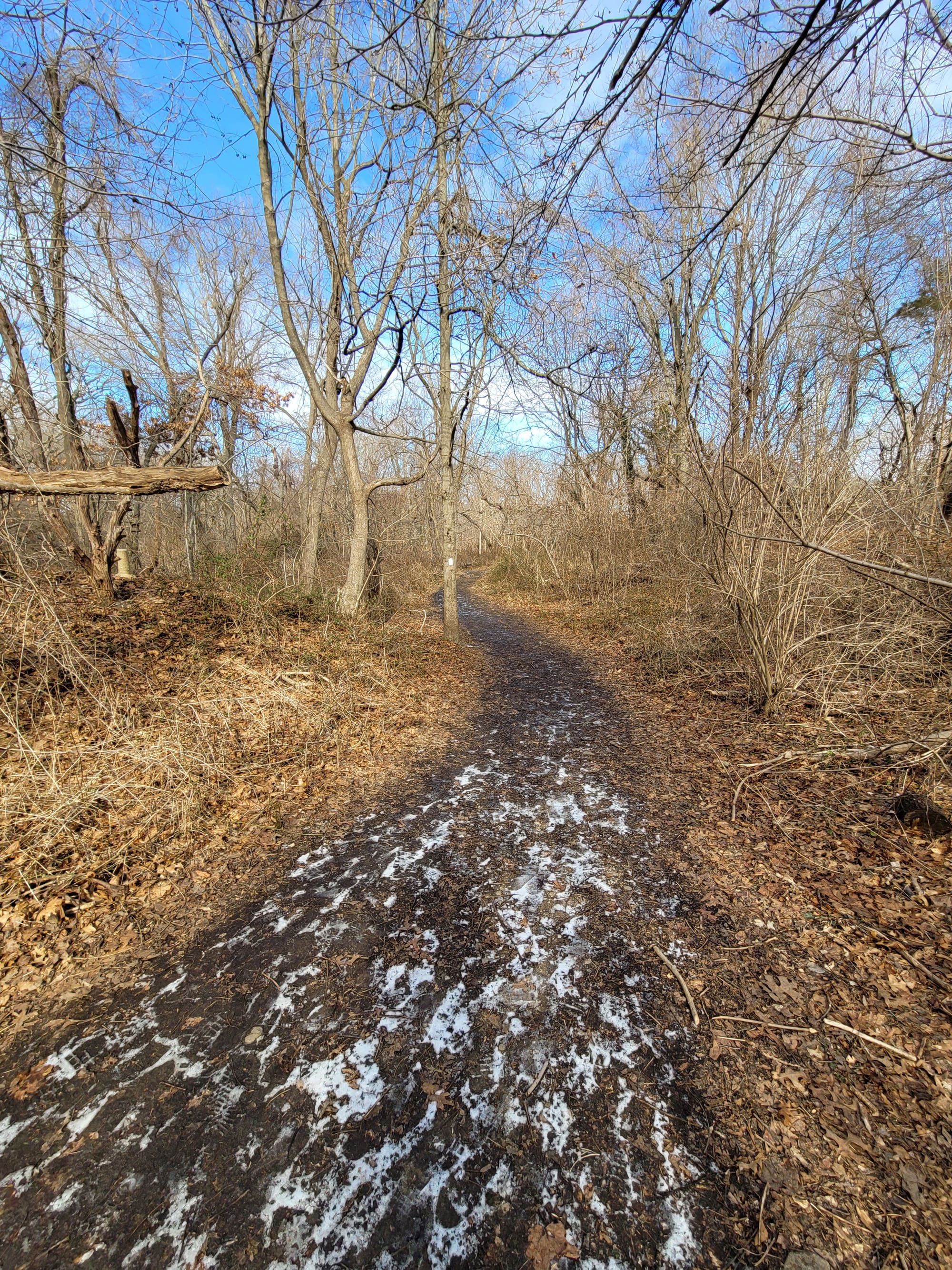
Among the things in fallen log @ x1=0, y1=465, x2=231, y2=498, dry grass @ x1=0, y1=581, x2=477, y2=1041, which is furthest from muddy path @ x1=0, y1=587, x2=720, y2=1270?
fallen log @ x1=0, y1=465, x2=231, y2=498

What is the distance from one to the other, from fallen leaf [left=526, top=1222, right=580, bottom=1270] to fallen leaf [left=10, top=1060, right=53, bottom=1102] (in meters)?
1.92

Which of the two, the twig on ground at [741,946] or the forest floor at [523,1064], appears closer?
the forest floor at [523,1064]

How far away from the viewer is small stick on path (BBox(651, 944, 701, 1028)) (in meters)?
2.09

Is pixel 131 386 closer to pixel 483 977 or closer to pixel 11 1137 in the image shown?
pixel 11 1137

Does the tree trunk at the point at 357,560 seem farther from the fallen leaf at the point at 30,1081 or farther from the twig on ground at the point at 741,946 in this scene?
the twig on ground at the point at 741,946

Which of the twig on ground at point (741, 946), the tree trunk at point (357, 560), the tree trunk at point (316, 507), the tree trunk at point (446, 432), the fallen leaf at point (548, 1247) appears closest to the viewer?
the fallen leaf at point (548, 1247)

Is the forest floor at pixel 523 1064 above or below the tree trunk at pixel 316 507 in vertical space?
below

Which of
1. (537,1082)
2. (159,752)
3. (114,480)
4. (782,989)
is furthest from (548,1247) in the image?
(114,480)

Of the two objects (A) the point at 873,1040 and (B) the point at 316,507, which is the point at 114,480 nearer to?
(B) the point at 316,507

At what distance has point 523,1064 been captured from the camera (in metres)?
1.95

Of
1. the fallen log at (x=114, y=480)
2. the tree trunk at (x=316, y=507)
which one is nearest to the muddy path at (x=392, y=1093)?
the fallen log at (x=114, y=480)

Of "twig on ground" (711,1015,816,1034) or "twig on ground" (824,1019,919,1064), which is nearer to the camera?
"twig on ground" (824,1019,919,1064)

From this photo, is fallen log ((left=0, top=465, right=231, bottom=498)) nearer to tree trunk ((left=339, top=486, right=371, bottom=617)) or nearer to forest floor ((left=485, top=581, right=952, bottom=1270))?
tree trunk ((left=339, top=486, right=371, bottom=617))

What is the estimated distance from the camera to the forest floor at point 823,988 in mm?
1468
